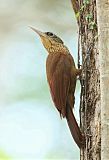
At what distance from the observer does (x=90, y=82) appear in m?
2.73

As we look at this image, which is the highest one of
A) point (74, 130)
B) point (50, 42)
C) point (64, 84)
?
point (50, 42)

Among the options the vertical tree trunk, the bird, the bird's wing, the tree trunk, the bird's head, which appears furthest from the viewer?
the bird's head

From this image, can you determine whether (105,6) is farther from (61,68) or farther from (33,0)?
(33,0)

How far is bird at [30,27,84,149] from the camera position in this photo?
2.74 meters

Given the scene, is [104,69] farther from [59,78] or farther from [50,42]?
[50,42]

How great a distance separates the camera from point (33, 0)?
5.95 meters

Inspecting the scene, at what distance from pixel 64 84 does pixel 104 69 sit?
723 millimetres

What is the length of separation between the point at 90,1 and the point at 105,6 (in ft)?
1.86

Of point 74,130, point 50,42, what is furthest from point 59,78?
point 50,42

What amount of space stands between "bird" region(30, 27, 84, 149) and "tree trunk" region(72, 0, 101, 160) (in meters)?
0.06

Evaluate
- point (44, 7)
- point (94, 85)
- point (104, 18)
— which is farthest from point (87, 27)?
point (44, 7)

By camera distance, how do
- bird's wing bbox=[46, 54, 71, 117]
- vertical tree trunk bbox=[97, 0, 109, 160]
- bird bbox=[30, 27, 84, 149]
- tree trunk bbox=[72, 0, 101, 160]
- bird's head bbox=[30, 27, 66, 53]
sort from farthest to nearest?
bird's head bbox=[30, 27, 66, 53], bird's wing bbox=[46, 54, 71, 117], bird bbox=[30, 27, 84, 149], tree trunk bbox=[72, 0, 101, 160], vertical tree trunk bbox=[97, 0, 109, 160]

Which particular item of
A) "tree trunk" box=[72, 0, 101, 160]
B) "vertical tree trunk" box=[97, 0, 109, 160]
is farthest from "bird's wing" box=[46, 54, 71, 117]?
"vertical tree trunk" box=[97, 0, 109, 160]

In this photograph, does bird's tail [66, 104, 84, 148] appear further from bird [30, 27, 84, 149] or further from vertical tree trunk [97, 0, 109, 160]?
vertical tree trunk [97, 0, 109, 160]
